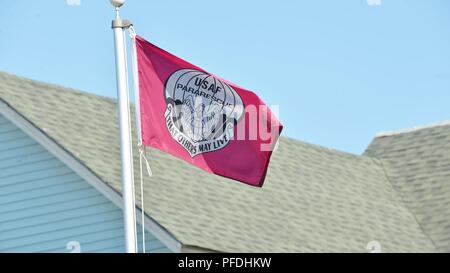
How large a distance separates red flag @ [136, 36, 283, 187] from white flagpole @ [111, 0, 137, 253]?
1.07 ft

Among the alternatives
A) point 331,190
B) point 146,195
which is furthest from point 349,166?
point 146,195

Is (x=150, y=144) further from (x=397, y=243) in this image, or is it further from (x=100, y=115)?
(x=397, y=243)

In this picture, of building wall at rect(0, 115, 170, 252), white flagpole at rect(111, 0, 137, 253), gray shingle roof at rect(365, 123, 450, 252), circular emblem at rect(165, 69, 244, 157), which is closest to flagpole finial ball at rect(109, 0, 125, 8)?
white flagpole at rect(111, 0, 137, 253)

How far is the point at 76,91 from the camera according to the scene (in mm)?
22516

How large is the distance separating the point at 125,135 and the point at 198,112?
94cm

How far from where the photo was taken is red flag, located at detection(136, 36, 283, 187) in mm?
15219

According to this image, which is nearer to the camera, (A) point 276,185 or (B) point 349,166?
(A) point 276,185

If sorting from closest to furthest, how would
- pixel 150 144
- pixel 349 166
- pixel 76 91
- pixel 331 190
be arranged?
pixel 150 144
pixel 76 91
pixel 331 190
pixel 349 166

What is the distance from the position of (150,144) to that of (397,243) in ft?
28.0

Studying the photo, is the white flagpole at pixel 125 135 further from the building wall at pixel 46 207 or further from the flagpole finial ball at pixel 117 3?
the building wall at pixel 46 207

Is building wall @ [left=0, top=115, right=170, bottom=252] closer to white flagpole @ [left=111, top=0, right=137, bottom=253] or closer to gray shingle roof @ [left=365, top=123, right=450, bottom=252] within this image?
white flagpole @ [left=111, top=0, right=137, bottom=253]

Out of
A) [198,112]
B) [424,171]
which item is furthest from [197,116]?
[424,171]

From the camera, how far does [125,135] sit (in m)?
14.7

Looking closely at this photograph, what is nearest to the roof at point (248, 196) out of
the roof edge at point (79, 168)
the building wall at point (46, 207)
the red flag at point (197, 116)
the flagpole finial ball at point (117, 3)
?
the roof edge at point (79, 168)
